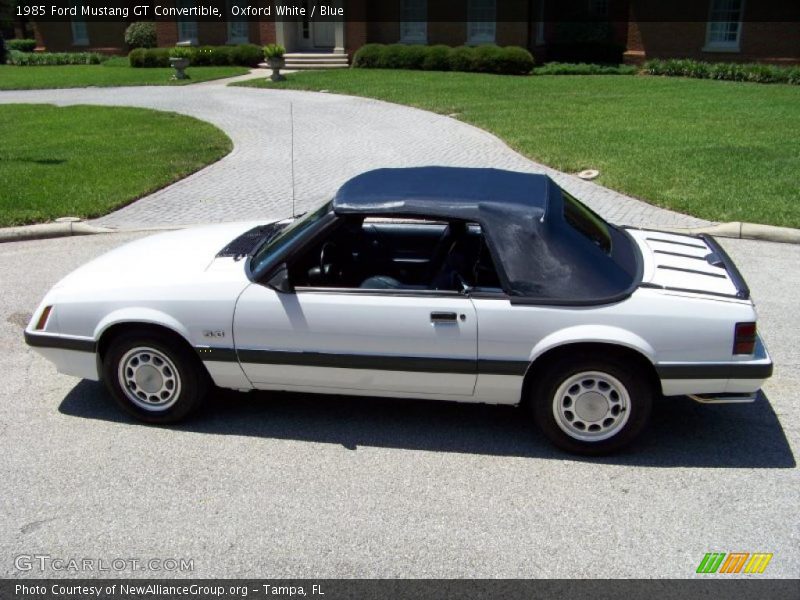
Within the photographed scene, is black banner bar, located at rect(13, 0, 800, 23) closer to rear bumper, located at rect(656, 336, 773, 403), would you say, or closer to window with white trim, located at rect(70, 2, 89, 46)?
window with white trim, located at rect(70, 2, 89, 46)

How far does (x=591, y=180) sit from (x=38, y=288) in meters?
7.80

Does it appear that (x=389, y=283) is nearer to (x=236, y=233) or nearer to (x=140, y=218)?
(x=236, y=233)

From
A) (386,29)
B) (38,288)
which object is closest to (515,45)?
(386,29)

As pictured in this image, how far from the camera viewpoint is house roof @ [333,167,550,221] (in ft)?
15.5

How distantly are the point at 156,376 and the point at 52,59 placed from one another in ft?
112

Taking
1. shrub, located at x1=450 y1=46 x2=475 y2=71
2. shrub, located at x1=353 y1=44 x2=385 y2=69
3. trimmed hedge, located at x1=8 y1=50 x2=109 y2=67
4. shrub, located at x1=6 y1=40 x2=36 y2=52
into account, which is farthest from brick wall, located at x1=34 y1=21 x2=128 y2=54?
shrub, located at x1=450 y1=46 x2=475 y2=71

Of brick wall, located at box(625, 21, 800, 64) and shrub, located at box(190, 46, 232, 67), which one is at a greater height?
brick wall, located at box(625, 21, 800, 64)

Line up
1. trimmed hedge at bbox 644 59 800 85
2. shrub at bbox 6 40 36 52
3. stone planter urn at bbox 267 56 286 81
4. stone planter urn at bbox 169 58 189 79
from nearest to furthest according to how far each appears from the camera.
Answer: trimmed hedge at bbox 644 59 800 85, stone planter urn at bbox 267 56 286 81, stone planter urn at bbox 169 58 189 79, shrub at bbox 6 40 36 52

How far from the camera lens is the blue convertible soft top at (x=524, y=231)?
4531 mm

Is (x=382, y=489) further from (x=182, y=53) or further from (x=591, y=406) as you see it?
(x=182, y=53)

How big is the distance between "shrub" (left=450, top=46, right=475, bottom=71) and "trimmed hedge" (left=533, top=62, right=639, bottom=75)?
2194 mm

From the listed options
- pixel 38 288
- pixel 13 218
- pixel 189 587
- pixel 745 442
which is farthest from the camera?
pixel 13 218

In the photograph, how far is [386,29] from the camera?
31250 mm

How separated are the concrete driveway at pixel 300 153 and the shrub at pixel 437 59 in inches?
263
